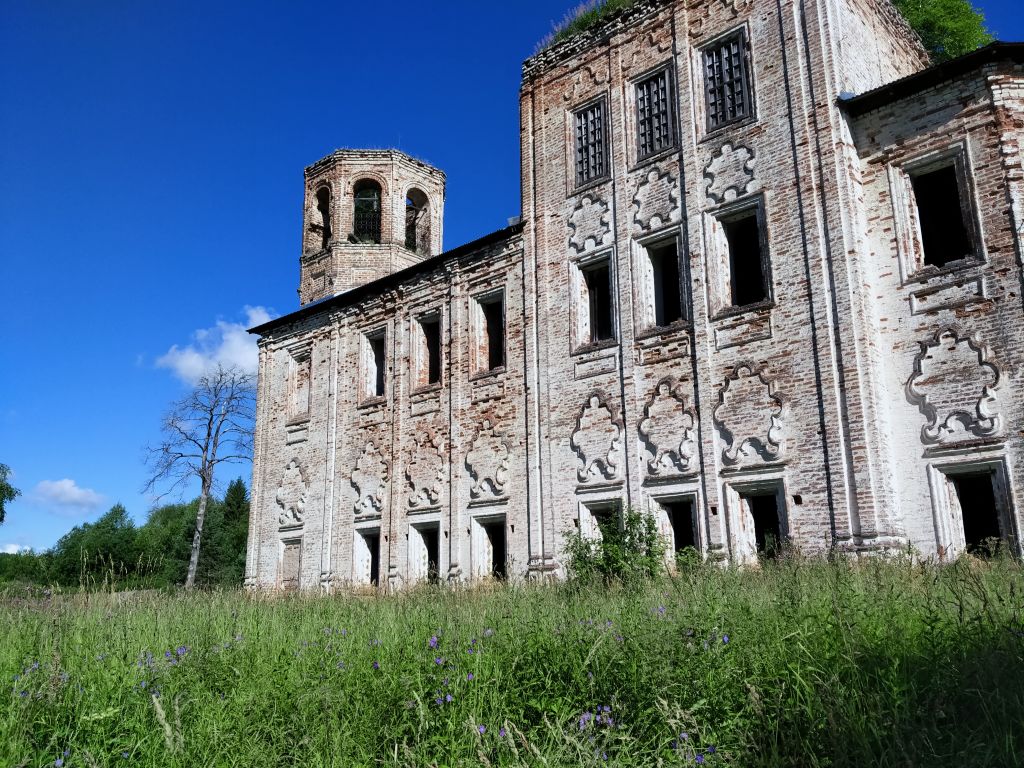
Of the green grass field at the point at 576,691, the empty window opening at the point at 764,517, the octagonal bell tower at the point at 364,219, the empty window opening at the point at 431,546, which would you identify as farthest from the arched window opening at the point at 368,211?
the green grass field at the point at 576,691

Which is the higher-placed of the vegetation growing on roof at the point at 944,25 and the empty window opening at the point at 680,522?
the vegetation growing on roof at the point at 944,25

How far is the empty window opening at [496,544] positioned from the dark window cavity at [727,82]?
8.64 metres

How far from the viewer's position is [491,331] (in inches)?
713

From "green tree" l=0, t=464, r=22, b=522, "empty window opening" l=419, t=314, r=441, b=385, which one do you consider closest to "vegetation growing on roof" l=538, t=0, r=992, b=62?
"empty window opening" l=419, t=314, r=441, b=385

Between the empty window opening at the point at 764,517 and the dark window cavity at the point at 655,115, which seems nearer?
the empty window opening at the point at 764,517

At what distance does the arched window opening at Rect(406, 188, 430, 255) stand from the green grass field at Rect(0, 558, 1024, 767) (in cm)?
1959

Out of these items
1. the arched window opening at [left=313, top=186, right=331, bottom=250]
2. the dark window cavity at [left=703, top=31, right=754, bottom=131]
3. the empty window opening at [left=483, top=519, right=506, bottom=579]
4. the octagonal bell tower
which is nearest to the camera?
the dark window cavity at [left=703, top=31, right=754, bottom=131]

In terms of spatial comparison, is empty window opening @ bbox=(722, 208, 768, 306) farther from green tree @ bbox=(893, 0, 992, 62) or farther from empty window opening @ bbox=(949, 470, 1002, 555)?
green tree @ bbox=(893, 0, 992, 62)

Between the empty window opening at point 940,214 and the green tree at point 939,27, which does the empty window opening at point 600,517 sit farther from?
the green tree at point 939,27

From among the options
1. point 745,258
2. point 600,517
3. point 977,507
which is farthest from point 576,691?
point 745,258

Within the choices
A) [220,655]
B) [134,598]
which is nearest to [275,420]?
[134,598]

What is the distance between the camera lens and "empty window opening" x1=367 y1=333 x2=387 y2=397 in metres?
20.4

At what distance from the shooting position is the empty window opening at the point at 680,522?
537 inches

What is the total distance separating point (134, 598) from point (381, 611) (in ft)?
11.5
